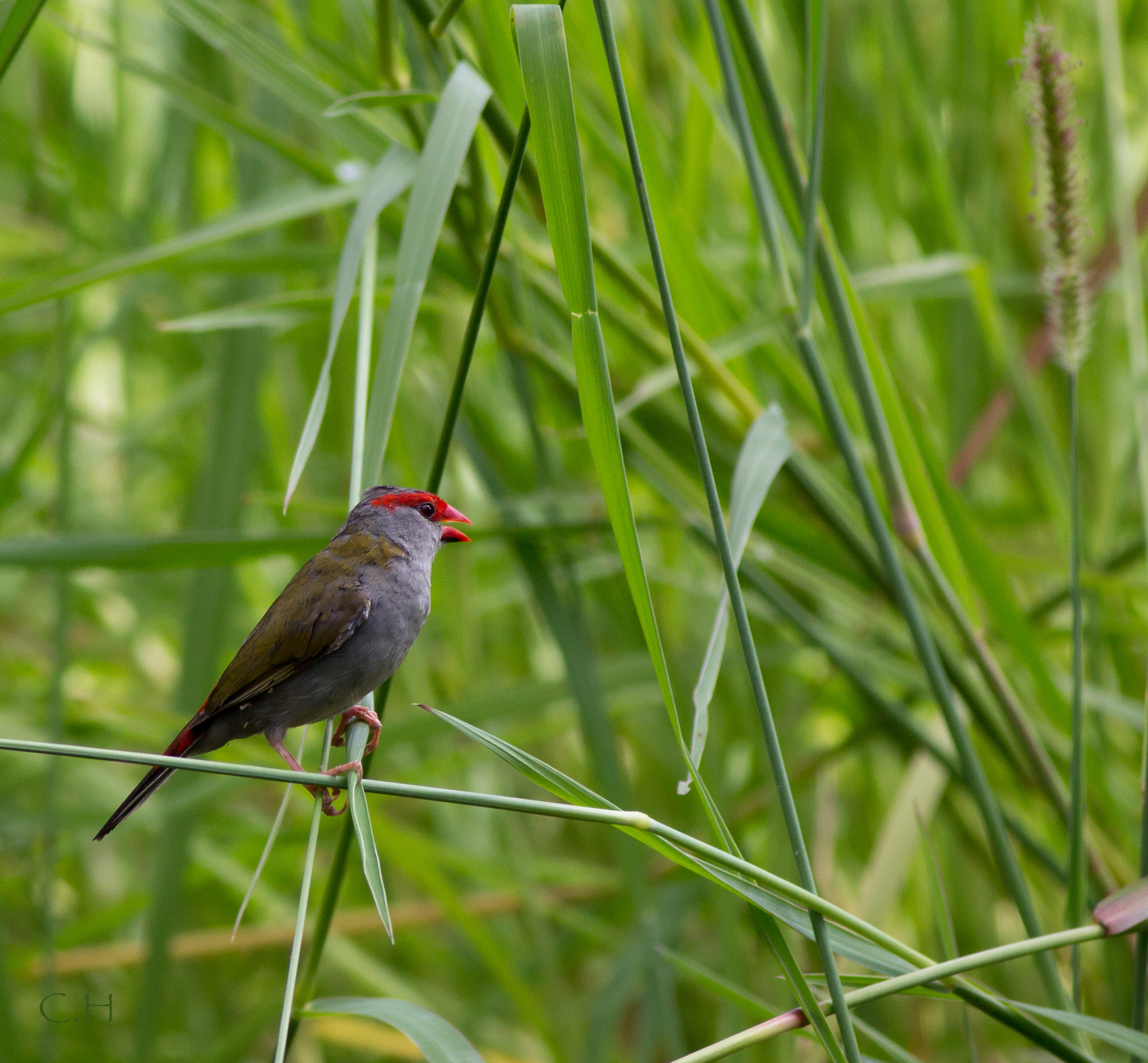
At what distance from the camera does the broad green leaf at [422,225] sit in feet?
4.48

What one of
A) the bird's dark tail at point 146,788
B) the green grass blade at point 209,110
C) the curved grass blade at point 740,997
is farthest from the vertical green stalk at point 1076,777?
the green grass blade at point 209,110

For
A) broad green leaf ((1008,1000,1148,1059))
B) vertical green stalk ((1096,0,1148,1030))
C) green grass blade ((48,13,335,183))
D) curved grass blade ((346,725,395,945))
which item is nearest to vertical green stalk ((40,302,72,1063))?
green grass blade ((48,13,335,183))

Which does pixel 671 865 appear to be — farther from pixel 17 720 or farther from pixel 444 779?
pixel 17 720

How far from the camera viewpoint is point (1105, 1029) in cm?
125

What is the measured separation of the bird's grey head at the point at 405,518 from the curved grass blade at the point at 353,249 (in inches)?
8.2

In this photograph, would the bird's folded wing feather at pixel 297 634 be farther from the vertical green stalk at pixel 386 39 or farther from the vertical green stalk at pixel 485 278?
the vertical green stalk at pixel 386 39

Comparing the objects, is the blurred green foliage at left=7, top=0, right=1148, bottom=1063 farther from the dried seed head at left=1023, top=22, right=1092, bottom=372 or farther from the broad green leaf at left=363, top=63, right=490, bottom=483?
the dried seed head at left=1023, top=22, right=1092, bottom=372

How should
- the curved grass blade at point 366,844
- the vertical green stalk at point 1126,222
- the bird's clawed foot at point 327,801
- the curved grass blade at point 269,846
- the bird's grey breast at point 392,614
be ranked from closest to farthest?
the curved grass blade at point 366,844, the curved grass blade at point 269,846, the bird's clawed foot at point 327,801, the bird's grey breast at point 392,614, the vertical green stalk at point 1126,222

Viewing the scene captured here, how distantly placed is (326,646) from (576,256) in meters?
0.76

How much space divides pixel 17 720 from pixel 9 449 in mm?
1020

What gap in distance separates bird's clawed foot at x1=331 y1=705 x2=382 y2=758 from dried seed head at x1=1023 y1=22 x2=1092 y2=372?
1.24 meters

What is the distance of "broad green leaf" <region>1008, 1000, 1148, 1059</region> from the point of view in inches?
48.1

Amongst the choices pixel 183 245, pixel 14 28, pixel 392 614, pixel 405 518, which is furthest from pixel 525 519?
pixel 14 28

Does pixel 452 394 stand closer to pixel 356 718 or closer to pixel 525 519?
pixel 356 718
